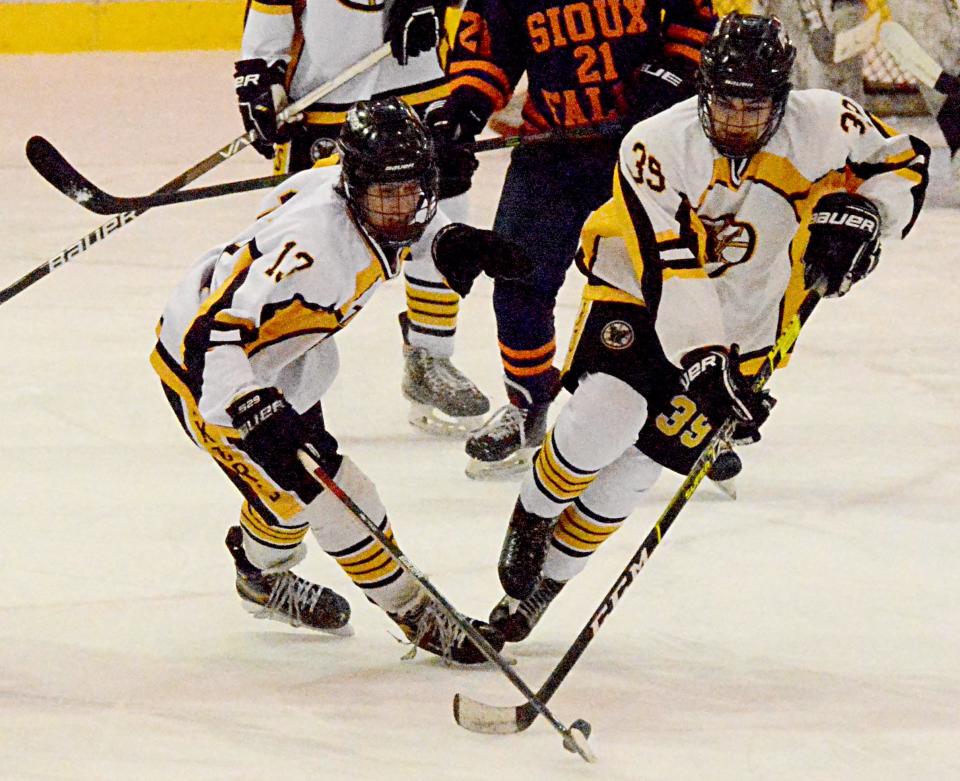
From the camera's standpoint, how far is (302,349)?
8.16ft

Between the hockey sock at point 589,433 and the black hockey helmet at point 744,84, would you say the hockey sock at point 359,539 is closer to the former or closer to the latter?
the hockey sock at point 589,433

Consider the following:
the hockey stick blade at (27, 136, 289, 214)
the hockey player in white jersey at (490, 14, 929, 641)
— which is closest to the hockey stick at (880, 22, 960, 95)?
the hockey stick blade at (27, 136, 289, 214)

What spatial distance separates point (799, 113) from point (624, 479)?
0.64 metres

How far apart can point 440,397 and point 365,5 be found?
90cm

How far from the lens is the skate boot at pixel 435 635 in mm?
2580

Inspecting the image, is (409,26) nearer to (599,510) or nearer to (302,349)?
(302,349)

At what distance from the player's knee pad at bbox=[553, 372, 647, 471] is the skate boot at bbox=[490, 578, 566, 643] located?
10.5 inches

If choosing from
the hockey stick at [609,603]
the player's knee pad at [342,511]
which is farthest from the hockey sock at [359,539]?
the hockey stick at [609,603]

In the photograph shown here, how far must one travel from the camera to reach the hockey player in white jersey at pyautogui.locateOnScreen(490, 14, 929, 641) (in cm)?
237

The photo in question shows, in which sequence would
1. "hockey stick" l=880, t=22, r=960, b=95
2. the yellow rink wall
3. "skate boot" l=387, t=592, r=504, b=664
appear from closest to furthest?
"skate boot" l=387, t=592, r=504, b=664, "hockey stick" l=880, t=22, r=960, b=95, the yellow rink wall

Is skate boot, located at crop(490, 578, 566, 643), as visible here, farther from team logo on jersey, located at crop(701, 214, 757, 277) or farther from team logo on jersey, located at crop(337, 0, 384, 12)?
team logo on jersey, located at crop(337, 0, 384, 12)

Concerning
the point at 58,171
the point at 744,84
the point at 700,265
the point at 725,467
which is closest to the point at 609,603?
the point at 700,265

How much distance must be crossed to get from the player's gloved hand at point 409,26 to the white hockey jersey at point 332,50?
0.03 m

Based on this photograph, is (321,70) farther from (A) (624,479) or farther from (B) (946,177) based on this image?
(B) (946,177)
